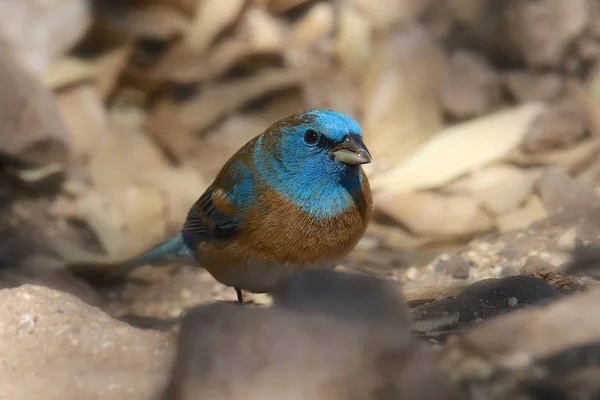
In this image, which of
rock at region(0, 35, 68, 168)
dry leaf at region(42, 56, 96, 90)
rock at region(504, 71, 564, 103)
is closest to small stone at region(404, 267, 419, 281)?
rock at region(504, 71, 564, 103)

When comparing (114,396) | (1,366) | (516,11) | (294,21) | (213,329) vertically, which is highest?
(516,11)

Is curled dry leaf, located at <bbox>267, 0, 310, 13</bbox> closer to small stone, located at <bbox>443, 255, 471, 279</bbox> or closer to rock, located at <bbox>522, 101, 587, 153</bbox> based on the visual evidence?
rock, located at <bbox>522, 101, 587, 153</bbox>

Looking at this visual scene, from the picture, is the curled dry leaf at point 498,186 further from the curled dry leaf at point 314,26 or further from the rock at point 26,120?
the rock at point 26,120

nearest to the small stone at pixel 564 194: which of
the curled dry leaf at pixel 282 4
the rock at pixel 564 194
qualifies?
the rock at pixel 564 194

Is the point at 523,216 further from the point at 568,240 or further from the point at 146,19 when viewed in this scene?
the point at 146,19

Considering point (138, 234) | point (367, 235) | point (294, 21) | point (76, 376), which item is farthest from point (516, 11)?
point (76, 376)

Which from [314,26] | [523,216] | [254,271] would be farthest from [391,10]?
[254,271]

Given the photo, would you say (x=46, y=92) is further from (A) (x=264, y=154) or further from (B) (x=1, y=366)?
(B) (x=1, y=366)
